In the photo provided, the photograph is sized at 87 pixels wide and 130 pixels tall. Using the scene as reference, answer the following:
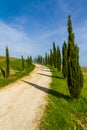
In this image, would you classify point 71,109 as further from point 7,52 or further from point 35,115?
point 7,52

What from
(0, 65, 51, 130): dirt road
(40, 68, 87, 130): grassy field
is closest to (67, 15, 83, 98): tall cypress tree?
(40, 68, 87, 130): grassy field

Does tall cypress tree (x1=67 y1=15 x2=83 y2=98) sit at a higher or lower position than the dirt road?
higher

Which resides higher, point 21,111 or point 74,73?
point 74,73

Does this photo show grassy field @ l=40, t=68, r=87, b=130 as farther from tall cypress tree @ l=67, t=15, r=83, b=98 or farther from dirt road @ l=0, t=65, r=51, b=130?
tall cypress tree @ l=67, t=15, r=83, b=98

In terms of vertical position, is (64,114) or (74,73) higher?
(74,73)

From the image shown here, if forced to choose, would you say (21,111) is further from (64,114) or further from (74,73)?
(74,73)

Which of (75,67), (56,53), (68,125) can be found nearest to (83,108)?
(75,67)

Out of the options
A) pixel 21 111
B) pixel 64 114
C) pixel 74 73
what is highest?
pixel 74 73

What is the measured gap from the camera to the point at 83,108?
18.3 meters

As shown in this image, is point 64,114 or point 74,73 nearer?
point 64,114

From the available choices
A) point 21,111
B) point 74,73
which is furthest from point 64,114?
point 74,73

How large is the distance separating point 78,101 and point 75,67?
3.16m

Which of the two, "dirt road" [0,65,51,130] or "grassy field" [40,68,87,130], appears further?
"grassy field" [40,68,87,130]

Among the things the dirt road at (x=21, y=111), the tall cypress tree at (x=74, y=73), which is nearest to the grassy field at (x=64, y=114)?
the dirt road at (x=21, y=111)
